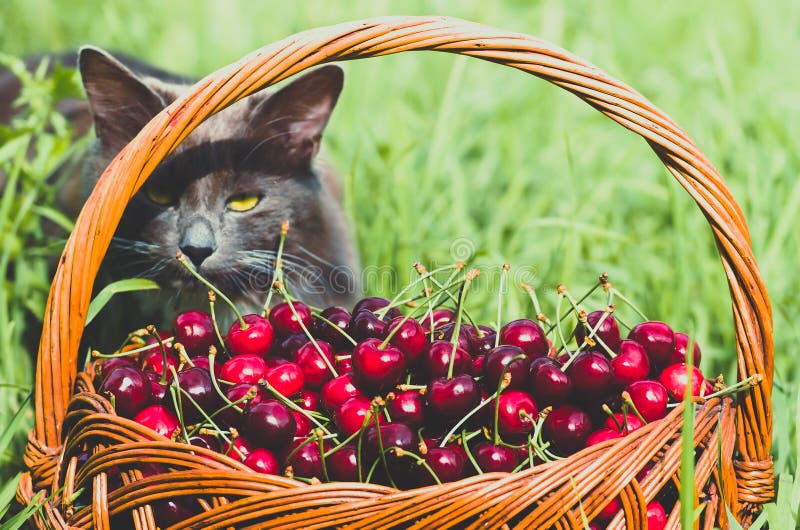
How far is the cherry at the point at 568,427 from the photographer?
1140 mm

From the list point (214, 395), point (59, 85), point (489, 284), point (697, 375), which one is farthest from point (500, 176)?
point (214, 395)

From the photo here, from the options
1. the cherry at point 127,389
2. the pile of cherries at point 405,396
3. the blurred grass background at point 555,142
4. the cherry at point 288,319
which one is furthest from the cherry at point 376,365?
the blurred grass background at point 555,142

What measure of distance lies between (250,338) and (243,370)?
7 cm

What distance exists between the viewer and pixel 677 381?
4.03 feet

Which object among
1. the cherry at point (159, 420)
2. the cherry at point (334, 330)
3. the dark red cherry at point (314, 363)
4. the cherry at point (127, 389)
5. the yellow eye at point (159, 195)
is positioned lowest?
the cherry at point (159, 420)

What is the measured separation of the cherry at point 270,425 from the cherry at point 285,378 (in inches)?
3.8

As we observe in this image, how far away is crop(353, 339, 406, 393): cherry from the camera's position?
116 cm

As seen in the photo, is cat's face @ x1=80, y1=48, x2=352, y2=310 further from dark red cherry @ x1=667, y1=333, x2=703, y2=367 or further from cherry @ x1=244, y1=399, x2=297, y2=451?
dark red cherry @ x1=667, y1=333, x2=703, y2=367

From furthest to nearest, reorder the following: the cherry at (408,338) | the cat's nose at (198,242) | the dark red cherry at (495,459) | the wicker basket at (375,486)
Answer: the cat's nose at (198,242) → the cherry at (408,338) → the dark red cherry at (495,459) → the wicker basket at (375,486)

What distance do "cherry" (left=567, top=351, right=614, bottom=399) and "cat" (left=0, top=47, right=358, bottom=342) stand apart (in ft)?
2.38

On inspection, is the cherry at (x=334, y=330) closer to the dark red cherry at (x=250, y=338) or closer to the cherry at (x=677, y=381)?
the dark red cherry at (x=250, y=338)

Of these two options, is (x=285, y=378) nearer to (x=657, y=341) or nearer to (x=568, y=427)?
(x=568, y=427)

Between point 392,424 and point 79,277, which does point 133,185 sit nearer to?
point 79,277

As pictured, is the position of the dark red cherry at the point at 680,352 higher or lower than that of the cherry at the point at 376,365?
higher
